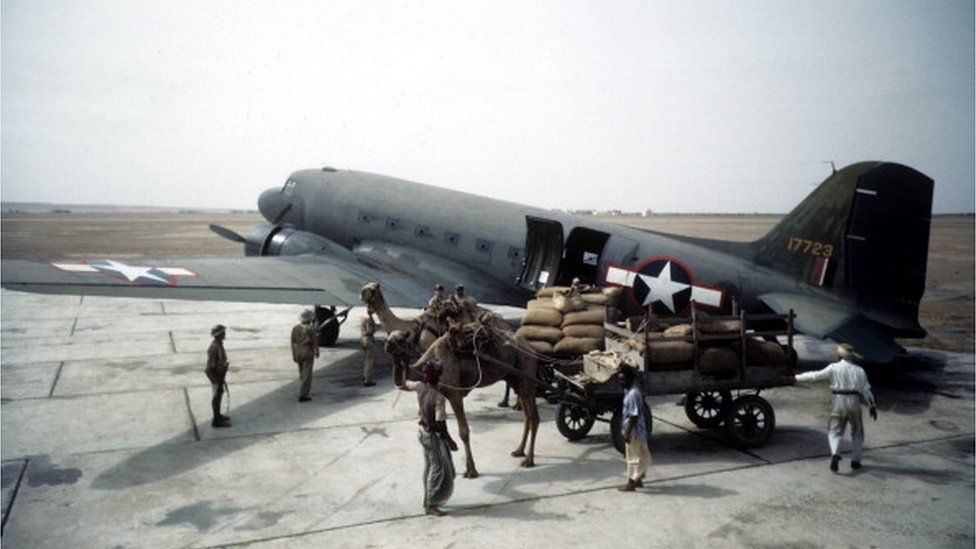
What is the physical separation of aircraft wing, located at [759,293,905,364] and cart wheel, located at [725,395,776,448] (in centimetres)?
268

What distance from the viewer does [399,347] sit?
898 centimetres

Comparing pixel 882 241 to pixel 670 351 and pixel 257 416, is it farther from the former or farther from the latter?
pixel 257 416

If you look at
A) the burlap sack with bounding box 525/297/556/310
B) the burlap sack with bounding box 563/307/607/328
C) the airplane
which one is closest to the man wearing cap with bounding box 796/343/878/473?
the airplane

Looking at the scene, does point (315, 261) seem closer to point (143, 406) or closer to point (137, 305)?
point (143, 406)

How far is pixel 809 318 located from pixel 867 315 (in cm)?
166

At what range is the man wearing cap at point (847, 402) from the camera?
936 cm

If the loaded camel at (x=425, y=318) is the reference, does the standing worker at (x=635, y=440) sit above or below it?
below

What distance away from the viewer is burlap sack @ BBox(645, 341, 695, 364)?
9.82 meters

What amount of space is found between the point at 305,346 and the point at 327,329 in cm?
566

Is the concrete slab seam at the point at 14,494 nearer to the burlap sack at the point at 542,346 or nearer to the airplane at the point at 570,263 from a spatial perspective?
the airplane at the point at 570,263

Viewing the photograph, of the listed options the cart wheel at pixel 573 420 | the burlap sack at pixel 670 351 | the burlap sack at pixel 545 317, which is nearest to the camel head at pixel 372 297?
the burlap sack at pixel 545 317

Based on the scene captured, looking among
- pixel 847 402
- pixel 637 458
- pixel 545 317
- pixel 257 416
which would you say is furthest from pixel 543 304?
pixel 257 416

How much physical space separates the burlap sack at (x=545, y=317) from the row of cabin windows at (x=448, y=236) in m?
6.13

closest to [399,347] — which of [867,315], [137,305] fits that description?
[867,315]
